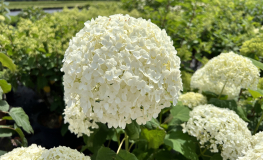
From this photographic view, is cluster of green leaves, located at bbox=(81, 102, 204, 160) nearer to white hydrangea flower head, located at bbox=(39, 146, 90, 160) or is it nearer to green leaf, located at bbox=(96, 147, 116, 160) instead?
green leaf, located at bbox=(96, 147, 116, 160)

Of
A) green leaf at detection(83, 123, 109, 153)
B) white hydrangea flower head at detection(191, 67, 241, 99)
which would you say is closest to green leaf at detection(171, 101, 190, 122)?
white hydrangea flower head at detection(191, 67, 241, 99)

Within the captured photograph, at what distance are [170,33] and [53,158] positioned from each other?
2291 millimetres

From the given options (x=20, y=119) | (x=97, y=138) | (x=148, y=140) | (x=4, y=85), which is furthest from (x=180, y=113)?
(x=4, y=85)

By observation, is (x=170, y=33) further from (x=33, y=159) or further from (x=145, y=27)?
(x=33, y=159)

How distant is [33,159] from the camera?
0.91 meters

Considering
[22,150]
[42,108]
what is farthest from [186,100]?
[42,108]

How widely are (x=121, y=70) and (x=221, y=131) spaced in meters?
0.73

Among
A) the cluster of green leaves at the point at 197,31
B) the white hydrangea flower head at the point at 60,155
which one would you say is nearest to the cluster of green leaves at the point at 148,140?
the white hydrangea flower head at the point at 60,155

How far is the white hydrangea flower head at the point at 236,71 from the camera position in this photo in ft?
4.01

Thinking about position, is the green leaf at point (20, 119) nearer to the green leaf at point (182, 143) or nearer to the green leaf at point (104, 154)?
the green leaf at point (104, 154)

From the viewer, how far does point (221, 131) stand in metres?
1.07

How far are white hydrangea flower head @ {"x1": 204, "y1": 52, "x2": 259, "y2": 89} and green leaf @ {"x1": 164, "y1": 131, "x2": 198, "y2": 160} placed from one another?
48 centimetres

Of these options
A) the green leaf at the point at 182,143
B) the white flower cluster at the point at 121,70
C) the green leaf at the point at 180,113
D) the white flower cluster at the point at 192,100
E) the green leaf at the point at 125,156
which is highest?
the white flower cluster at the point at 121,70

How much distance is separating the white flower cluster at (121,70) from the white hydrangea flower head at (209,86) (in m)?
0.81
